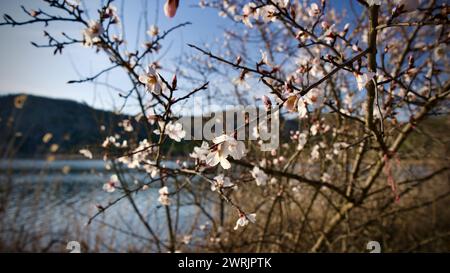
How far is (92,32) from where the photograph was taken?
169 centimetres

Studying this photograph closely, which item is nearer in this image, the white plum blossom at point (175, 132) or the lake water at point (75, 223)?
the white plum blossom at point (175, 132)

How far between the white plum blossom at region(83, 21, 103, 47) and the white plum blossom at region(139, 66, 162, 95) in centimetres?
79

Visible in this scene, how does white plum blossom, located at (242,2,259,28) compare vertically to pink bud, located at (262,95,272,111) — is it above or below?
above

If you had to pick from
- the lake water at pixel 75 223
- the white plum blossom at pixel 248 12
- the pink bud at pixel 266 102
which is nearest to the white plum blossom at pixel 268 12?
the white plum blossom at pixel 248 12

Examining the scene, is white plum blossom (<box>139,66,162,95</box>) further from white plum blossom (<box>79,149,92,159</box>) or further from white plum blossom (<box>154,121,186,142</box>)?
white plum blossom (<box>79,149,92,159</box>)

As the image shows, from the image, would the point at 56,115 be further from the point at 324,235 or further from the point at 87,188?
the point at 324,235

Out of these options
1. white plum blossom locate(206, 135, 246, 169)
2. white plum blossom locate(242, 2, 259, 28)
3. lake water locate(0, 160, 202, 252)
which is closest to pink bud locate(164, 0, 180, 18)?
white plum blossom locate(206, 135, 246, 169)

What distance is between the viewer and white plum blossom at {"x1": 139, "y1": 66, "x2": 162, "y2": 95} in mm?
1128

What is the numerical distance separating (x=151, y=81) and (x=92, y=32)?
2.68ft

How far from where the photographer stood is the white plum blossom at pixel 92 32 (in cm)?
169

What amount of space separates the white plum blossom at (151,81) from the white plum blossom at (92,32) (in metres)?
0.79

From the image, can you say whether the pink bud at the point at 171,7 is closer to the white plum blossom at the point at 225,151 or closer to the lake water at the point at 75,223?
the white plum blossom at the point at 225,151
